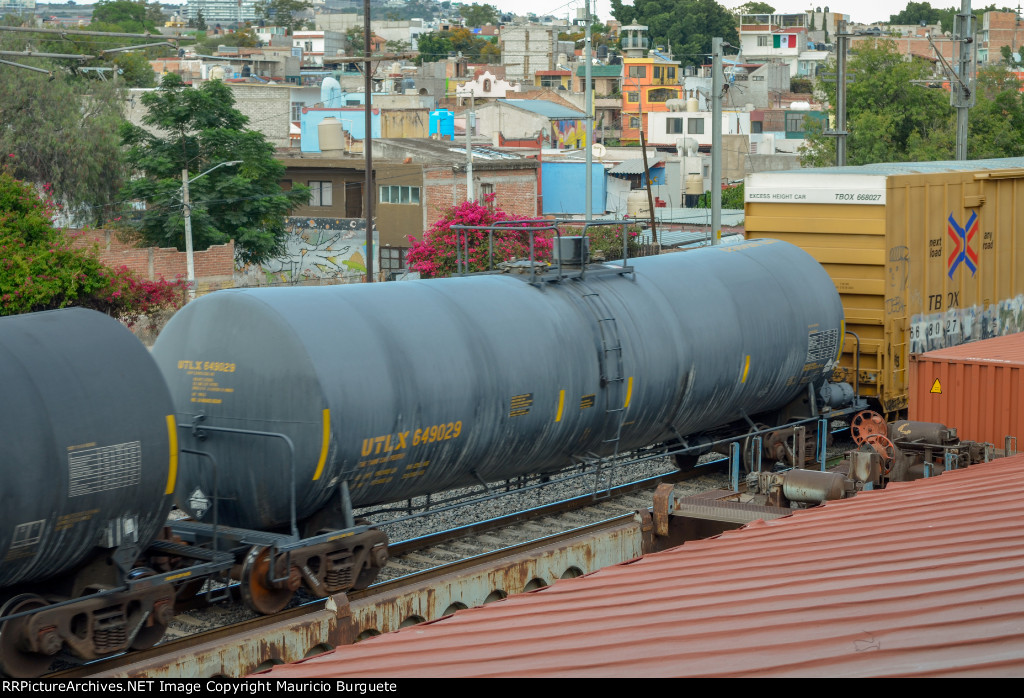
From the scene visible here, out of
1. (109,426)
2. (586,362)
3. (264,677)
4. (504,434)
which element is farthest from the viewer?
(586,362)

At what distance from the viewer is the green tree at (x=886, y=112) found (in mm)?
55656

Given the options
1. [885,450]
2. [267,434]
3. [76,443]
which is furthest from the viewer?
[885,450]

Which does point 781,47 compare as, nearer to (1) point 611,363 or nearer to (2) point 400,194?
(2) point 400,194

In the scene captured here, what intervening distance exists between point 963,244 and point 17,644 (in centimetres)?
1701

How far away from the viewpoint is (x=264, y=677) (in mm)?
6406

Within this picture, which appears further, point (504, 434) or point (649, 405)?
point (649, 405)

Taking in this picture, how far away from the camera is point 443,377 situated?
12.6m

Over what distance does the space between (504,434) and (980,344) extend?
6932mm

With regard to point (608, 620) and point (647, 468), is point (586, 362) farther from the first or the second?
point (608, 620)

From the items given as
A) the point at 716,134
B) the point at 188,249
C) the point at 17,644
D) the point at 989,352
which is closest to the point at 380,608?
the point at 17,644

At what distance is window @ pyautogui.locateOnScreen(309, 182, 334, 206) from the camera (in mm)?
60781

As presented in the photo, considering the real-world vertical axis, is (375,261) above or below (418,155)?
below

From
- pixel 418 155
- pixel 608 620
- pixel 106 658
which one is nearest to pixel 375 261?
pixel 418 155

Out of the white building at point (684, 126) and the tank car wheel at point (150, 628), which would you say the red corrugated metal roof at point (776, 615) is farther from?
the white building at point (684, 126)
